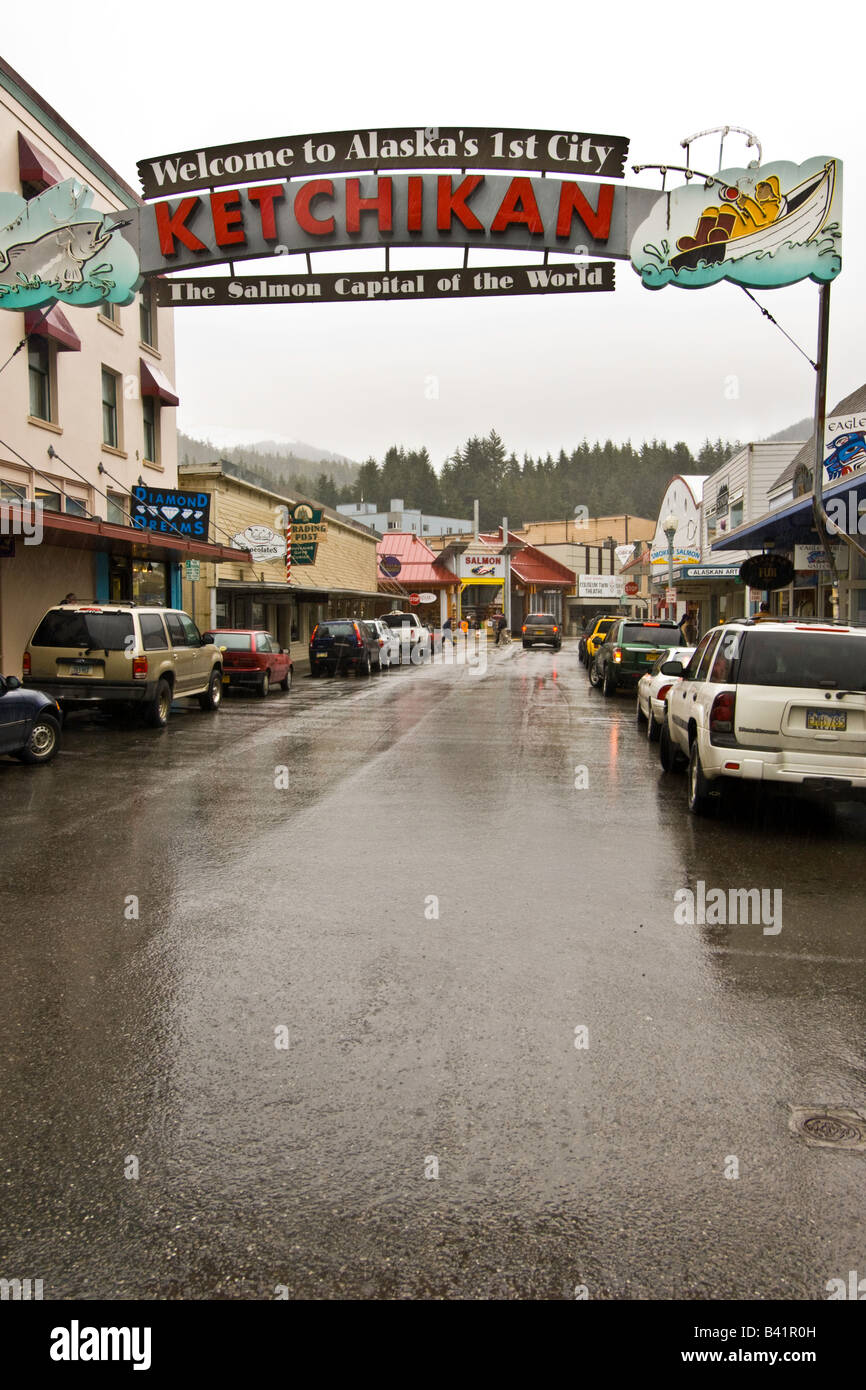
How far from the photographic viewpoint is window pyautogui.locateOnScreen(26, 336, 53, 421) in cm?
2034

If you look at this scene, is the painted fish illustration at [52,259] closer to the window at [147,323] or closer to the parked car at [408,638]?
the window at [147,323]

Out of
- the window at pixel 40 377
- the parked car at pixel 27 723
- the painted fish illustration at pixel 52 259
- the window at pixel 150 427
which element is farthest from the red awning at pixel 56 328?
the parked car at pixel 27 723

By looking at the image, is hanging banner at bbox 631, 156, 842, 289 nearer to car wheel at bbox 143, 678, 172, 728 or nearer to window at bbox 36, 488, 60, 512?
car wheel at bbox 143, 678, 172, 728

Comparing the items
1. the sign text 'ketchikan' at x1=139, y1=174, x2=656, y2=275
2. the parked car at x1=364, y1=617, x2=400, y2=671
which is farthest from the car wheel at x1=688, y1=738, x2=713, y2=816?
the parked car at x1=364, y1=617, x2=400, y2=671

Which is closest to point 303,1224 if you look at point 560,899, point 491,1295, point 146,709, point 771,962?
point 491,1295

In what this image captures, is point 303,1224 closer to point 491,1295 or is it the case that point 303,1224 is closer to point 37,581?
point 491,1295

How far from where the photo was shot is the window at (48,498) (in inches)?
804

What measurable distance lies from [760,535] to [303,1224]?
23.0 meters

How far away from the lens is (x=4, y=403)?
1902cm

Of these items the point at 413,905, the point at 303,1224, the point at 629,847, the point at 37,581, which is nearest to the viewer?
the point at 303,1224

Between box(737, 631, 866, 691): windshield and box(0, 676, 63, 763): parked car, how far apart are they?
791cm

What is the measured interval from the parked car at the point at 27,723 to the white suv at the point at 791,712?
769cm

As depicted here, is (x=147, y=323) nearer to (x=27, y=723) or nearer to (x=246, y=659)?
(x=246, y=659)

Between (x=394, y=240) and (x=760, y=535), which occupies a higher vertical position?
Answer: (x=394, y=240)
